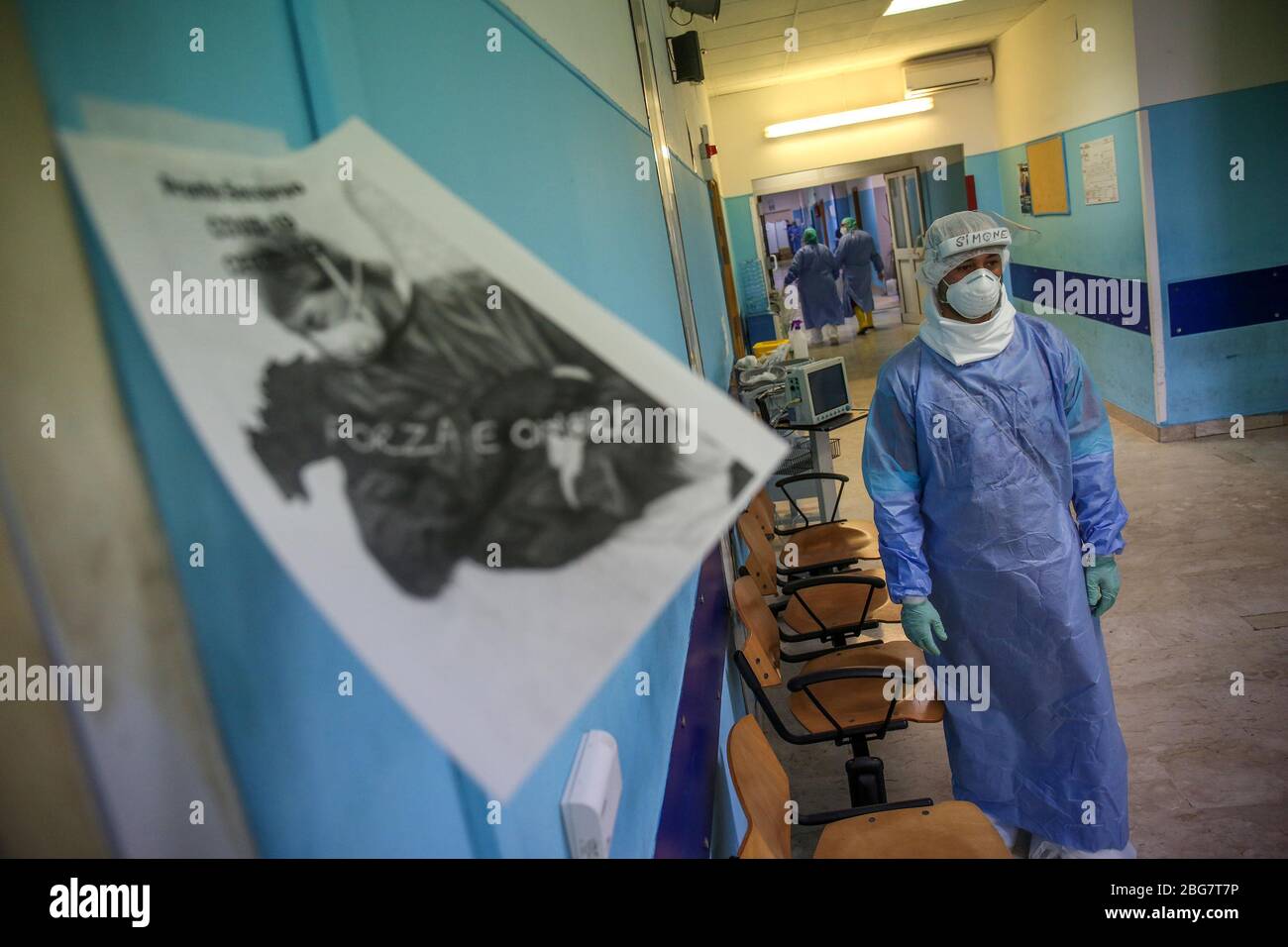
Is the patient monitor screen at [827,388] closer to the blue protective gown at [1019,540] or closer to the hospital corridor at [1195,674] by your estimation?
the hospital corridor at [1195,674]

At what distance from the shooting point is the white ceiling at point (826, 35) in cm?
660

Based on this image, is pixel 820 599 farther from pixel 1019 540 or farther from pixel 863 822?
pixel 863 822

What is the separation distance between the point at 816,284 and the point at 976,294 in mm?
9381

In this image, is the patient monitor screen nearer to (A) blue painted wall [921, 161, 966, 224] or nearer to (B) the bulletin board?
(B) the bulletin board

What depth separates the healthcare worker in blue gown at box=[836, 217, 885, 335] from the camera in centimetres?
1233

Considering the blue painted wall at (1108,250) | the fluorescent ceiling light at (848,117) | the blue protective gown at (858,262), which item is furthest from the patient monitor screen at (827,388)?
the blue protective gown at (858,262)

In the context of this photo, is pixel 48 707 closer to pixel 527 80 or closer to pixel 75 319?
pixel 75 319

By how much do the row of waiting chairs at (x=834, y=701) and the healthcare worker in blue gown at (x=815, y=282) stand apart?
25.8 feet

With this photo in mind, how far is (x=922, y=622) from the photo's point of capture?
2432 millimetres

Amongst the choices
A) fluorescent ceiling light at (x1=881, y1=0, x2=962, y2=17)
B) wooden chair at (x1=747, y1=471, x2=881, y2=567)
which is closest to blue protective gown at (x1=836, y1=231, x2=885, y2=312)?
fluorescent ceiling light at (x1=881, y1=0, x2=962, y2=17)

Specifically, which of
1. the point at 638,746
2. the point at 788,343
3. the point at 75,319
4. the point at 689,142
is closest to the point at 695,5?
the point at 689,142
